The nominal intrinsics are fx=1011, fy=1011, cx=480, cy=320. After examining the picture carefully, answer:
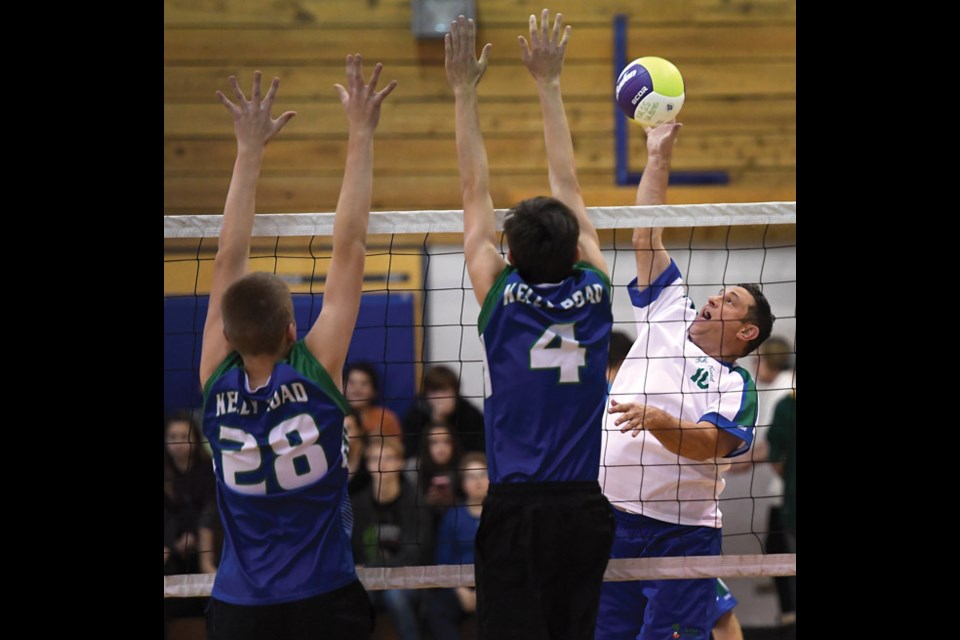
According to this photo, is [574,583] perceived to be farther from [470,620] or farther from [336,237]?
[470,620]

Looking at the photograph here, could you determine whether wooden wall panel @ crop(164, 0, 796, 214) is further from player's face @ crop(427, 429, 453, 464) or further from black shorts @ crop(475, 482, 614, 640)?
black shorts @ crop(475, 482, 614, 640)

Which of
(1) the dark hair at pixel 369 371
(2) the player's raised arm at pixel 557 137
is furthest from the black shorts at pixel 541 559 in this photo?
(1) the dark hair at pixel 369 371

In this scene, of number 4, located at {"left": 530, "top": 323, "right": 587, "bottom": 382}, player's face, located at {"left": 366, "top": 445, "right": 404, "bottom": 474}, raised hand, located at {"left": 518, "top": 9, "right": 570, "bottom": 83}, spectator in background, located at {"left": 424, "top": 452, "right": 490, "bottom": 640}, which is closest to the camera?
number 4, located at {"left": 530, "top": 323, "right": 587, "bottom": 382}

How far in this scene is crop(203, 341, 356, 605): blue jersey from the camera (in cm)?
338

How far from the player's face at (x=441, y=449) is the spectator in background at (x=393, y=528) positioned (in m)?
0.22

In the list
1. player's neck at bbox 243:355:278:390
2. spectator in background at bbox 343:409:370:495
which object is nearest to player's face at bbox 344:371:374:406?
spectator in background at bbox 343:409:370:495

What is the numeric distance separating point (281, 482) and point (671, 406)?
2.04m

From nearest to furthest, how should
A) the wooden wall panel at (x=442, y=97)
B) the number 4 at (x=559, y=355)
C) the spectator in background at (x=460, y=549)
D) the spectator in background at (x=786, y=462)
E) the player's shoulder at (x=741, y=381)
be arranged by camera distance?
the number 4 at (x=559, y=355)
the player's shoulder at (x=741, y=381)
the spectator in background at (x=460, y=549)
the spectator in background at (x=786, y=462)
the wooden wall panel at (x=442, y=97)

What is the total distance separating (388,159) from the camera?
7832mm

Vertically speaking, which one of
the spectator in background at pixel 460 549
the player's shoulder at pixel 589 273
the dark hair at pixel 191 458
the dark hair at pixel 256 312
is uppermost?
the player's shoulder at pixel 589 273

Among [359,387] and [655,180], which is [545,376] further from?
[359,387]

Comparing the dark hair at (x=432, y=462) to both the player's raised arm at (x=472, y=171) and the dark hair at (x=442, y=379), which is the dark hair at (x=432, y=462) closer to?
the dark hair at (x=442, y=379)

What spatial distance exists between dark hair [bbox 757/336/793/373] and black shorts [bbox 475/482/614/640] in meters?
4.04

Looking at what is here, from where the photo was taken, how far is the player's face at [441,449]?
620cm
